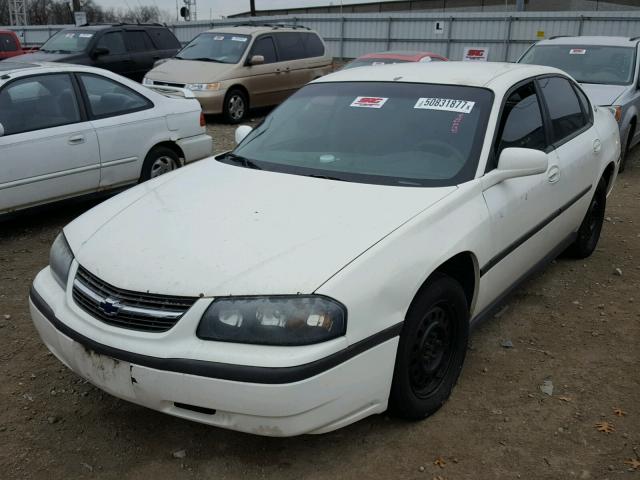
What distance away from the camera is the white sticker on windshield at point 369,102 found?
3833 mm

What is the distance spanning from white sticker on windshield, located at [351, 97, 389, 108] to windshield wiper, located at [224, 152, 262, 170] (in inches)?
28.1

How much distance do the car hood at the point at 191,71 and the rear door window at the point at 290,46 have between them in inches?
58.8

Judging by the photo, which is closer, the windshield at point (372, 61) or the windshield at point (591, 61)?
the windshield at point (591, 61)

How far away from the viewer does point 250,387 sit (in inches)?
93.7

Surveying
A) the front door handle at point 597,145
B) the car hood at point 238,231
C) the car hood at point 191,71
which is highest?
the car hood at point 238,231

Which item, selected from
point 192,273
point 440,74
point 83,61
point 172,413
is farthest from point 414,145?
point 83,61

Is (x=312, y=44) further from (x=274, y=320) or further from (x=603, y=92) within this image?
(x=274, y=320)

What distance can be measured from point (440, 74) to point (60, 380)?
285cm

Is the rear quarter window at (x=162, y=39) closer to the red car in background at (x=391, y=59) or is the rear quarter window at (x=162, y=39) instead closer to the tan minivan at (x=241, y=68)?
the tan minivan at (x=241, y=68)

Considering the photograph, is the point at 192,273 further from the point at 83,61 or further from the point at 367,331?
the point at 83,61

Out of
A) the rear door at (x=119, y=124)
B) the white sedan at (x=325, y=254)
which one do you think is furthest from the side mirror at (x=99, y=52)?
the white sedan at (x=325, y=254)

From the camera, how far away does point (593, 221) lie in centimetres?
532

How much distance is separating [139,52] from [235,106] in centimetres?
320

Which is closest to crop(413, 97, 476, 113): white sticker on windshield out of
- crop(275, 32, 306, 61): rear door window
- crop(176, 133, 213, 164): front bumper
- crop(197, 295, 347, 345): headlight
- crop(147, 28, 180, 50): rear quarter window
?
crop(197, 295, 347, 345): headlight
